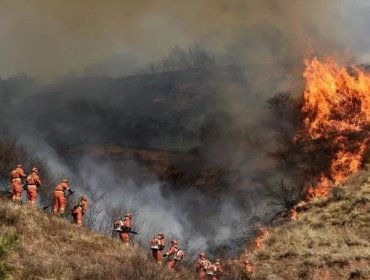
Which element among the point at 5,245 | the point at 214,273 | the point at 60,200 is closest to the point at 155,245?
the point at 214,273

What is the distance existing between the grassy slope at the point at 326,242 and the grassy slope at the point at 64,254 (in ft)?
30.0

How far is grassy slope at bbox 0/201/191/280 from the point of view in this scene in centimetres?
1071

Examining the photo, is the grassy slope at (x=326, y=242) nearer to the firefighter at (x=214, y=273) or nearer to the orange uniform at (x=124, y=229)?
the firefighter at (x=214, y=273)

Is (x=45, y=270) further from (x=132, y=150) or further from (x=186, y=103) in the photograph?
(x=186, y=103)

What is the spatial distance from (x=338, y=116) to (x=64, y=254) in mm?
36912

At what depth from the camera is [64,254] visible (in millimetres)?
13031

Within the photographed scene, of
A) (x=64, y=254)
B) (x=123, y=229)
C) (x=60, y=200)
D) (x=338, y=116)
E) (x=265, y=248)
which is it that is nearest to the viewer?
(x=64, y=254)

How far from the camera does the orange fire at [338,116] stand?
38312 mm

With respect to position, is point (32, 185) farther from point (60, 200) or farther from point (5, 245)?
point (5, 245)

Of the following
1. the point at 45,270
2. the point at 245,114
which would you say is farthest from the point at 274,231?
the point at 245,114

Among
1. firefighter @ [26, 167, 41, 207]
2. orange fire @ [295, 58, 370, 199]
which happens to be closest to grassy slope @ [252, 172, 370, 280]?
orange fire @ [295, 58, 370, 199]

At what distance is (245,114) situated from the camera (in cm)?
5941

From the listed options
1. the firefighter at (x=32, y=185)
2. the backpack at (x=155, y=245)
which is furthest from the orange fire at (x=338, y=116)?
the firefighter at (x=32, y=185)

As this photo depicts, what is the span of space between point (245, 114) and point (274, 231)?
31698mm
